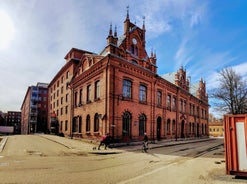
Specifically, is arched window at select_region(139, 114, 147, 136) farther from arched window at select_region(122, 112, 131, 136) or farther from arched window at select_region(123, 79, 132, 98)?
arched window at select_region(123, 79, 132, 98)

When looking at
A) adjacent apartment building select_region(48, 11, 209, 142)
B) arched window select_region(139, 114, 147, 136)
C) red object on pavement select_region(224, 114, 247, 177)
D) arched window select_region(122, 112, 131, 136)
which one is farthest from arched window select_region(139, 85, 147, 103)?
red object on pavement select_region(224, 114, 247, 177)

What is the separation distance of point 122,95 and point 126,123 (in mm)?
3072

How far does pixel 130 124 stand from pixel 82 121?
23.8 feet

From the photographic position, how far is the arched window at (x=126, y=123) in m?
20.9

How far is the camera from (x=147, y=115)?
24219mm

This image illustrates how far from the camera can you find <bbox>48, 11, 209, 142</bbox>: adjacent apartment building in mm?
20219

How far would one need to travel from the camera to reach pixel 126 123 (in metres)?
21.2

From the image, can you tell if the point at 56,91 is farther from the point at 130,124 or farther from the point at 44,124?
the point at 44,124

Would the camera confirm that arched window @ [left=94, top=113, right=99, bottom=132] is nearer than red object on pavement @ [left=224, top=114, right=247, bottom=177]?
No

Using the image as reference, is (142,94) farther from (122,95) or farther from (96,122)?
(96,122)

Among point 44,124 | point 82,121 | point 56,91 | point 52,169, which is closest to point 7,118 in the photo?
point 44,124

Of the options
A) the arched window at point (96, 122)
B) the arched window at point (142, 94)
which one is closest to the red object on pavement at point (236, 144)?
the arched window at point (96, 122)

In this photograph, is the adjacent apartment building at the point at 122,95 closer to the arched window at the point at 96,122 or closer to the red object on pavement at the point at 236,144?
the arched window at the point at 96,122

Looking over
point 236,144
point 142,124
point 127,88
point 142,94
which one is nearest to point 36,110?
point 142,94
